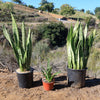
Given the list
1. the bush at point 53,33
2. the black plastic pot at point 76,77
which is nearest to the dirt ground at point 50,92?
the black plastic pot at point 76,77

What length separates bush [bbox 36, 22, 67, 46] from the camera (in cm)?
2033

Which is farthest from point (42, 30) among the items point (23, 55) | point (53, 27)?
point (23, 55)

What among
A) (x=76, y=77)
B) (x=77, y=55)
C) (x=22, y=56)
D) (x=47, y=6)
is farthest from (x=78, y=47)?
(x=47, y=6)

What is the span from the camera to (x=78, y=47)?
2.53m

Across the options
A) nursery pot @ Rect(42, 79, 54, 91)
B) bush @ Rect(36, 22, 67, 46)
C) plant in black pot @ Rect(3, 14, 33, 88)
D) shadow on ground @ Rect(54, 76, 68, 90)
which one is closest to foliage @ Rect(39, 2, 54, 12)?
bush @ Rect(36, 22, 67, 46)

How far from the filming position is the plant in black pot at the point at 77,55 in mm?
2572

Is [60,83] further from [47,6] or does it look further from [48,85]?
[47,6]

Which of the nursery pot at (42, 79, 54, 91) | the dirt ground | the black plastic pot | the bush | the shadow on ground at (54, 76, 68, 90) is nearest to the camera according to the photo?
the dirt ground

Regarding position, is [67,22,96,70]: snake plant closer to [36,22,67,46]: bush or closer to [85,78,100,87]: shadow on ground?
[85,78,100,87]: shadow on ground

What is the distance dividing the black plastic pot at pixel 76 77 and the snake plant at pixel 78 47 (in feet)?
0.31

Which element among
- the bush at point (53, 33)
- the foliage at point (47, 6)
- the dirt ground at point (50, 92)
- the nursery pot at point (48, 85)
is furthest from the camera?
the foliage at point (47, 6)

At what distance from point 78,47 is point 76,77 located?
Answer: 618mm

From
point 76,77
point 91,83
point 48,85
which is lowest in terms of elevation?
point 91,83

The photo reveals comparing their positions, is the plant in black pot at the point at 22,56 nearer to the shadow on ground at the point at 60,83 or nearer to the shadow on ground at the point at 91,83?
the shadow on ground at the point at 60,83
